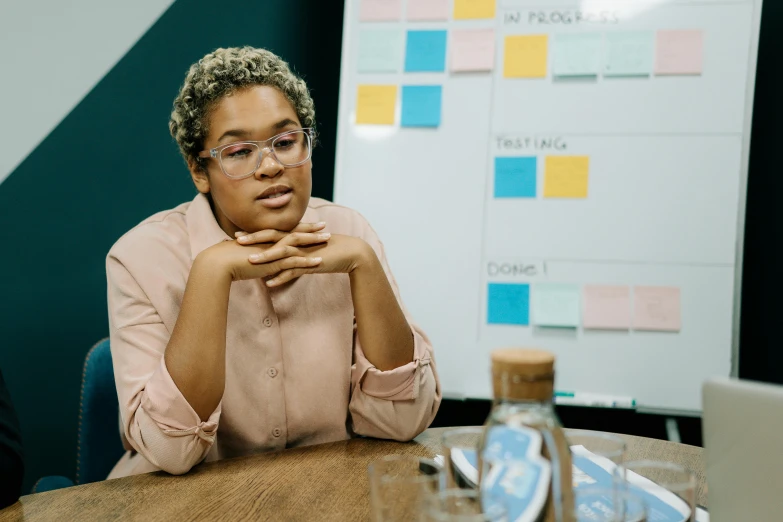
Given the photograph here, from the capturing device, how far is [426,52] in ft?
7.39

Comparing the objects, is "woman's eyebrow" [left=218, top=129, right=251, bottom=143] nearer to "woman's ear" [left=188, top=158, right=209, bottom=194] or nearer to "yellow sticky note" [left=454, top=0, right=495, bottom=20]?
"woman's ear" [left=188, top=158, right=209, bottom=194]

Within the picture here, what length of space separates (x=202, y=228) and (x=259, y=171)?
0.23 meters

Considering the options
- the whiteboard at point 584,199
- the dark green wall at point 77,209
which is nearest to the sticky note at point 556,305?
the whiteboard at point 584,199

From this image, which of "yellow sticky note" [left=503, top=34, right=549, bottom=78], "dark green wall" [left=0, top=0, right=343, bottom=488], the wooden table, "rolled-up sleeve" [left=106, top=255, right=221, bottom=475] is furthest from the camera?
"yellow sticky note" [left=503, top=34, right=549, bottom=78]

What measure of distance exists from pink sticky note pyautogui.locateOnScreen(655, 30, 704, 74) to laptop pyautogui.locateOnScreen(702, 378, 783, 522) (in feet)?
5.32

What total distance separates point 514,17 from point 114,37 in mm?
1239

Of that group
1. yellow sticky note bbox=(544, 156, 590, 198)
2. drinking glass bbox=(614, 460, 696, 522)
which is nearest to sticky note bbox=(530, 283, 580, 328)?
yellow sticky note bbox=(544, 156, 590, 198)

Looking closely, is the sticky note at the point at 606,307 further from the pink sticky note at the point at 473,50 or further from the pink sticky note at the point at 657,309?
the pink sticky note at the point at 473,50

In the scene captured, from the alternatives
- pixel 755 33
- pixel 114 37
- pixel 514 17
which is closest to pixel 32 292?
pixel 114 37

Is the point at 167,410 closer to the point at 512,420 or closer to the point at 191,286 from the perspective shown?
the point at 191,286

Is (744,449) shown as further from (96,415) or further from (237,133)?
(96,415)

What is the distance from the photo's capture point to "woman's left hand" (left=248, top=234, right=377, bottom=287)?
1440 mm

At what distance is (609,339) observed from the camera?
6.88 ft

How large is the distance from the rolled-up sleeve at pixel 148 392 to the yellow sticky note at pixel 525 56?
1324 mm
